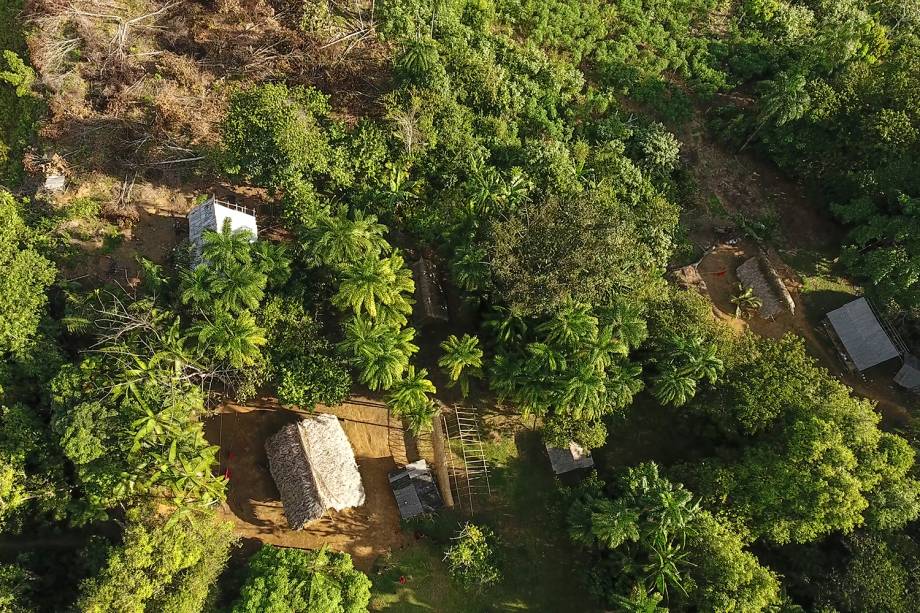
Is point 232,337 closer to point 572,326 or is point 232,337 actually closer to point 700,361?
point 572,326

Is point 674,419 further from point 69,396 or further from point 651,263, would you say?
point 69,396

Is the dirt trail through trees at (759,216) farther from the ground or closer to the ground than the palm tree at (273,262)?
farther from the ground

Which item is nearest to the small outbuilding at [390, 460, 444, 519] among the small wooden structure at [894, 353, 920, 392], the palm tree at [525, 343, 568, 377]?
the palm tree at [525, 343, 568, 377]

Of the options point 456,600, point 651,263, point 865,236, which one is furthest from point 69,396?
point 865,236

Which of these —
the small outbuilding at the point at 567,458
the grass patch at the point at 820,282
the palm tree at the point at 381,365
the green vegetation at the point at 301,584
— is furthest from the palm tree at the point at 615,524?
the grass patch at the point at 820,282

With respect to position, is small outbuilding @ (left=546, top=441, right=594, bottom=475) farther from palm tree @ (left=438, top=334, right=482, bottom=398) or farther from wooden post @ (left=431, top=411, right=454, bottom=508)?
palm tree @ (left=438, top=334, right=482, bottom=398)

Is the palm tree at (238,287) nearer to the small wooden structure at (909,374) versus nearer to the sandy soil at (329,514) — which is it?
the sandy soil at (329,514)
